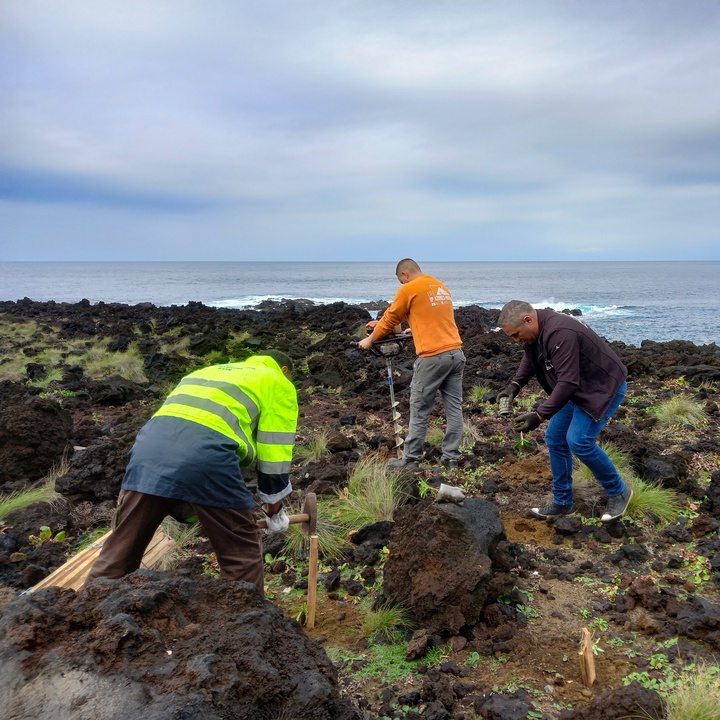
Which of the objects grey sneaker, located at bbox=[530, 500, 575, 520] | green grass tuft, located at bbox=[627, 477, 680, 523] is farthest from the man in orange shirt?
green grass tuft, located at bbox=[627, 477, 680, 523]

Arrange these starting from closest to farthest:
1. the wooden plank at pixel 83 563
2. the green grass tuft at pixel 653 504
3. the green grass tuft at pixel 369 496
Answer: the wooden plank at pixel 83 563 → the green grass tuft at pixel 653 504 → the green grass tuft at pixel 369 496

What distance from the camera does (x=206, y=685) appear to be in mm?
2217

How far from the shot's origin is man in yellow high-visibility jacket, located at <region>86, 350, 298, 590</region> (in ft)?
10.7

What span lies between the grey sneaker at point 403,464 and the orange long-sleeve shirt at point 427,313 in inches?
46.7

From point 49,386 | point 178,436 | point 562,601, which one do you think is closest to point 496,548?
point 562,601

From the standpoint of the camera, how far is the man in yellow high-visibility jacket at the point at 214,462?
325 centimetres

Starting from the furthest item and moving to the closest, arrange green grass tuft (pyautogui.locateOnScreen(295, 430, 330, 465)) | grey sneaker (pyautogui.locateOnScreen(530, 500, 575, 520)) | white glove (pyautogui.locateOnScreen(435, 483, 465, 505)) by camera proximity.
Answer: green grass tuft (pyautogui.locateOnScreen(295, 430, 330, 465))
grey sneaker (pyautogui.locateOnScreen(530, 500, 575, 520))
white glove (pyautogui.locateOnScreen(435, 483, 465, 505))

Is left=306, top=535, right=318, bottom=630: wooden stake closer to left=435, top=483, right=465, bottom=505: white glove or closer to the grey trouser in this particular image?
left=435, top=483, right=465, bottom=505: white glove

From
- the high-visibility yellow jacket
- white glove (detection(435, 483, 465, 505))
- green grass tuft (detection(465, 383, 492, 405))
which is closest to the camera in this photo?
the high-visibility yellow jacket

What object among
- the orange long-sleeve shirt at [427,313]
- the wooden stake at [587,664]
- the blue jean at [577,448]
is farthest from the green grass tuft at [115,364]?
the wooden stake at [587,664]

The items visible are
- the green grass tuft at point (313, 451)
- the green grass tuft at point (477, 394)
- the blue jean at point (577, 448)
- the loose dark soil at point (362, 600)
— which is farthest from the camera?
the green grass tuft at point (477, 394)

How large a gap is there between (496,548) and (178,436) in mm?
2413

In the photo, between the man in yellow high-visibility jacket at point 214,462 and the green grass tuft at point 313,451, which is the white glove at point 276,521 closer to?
the man in yellow high-visibility jacket at point 214,462

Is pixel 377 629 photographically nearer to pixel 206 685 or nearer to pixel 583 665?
pixel 583 665
